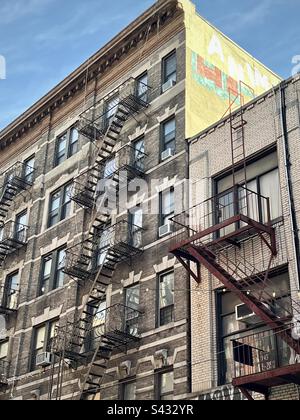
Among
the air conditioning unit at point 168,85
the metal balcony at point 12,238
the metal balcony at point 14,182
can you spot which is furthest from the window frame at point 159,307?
the metal balcony at point 14,182

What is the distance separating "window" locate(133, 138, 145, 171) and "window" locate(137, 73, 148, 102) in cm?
197

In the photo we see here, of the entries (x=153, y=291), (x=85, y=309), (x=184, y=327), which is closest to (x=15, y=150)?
(x=85, y=309)

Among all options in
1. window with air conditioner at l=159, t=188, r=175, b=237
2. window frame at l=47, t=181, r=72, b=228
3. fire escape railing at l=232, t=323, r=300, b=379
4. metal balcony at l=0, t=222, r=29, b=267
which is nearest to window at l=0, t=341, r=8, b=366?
Answer: metal balcony at l=0, t=222, r=29, b=267

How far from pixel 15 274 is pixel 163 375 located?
1206 centimetres

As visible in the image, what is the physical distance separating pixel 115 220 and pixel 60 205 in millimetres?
4860

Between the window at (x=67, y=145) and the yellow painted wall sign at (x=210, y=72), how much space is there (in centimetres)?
710

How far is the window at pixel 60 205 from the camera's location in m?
30.2

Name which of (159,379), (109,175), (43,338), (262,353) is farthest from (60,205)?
(262,353)

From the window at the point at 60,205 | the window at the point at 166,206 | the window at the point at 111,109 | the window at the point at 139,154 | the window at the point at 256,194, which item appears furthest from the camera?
the window at the point at 60,205

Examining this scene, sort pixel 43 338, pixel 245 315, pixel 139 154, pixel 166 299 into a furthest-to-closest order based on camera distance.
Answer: pixel 43 338 → pixel 139 154 → pixel 166 299 → pixel 245 315

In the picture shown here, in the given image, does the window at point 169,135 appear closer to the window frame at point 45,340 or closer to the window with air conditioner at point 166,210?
the window with air conditioner at point 166,210

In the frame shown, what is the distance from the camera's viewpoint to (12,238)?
105 ft

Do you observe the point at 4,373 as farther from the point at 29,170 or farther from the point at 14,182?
the point at 29,170
